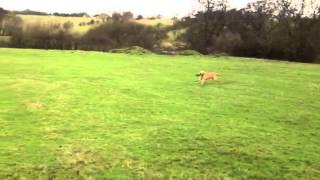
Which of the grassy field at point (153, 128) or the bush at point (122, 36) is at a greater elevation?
the bush at point (122, 36)

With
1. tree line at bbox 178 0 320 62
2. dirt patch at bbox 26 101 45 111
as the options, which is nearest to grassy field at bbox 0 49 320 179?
dirt patch at bbox 26 101 45 111

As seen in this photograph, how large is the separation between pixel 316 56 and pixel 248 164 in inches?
1201

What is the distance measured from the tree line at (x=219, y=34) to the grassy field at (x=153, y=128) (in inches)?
834

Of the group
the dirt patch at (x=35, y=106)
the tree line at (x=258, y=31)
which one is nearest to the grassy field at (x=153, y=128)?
the dirt patch at (x=35, y=106)

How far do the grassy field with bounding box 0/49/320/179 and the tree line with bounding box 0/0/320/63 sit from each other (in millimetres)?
21174

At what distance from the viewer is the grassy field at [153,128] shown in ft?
23.1

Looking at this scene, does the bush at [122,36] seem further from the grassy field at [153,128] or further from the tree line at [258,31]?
the grassy field at [153,128]

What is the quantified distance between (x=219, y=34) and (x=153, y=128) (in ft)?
110

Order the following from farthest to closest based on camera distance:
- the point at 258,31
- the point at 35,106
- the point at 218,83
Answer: the point at 258,31 < the point at 218,83 < the point at 35,106

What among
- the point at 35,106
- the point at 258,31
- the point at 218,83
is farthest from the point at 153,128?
the point at 258,31

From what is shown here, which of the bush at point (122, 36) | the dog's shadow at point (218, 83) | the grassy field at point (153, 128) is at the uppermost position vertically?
the bush at point (122, 36)

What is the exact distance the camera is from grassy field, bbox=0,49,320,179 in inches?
278

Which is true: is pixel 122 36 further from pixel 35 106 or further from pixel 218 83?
pixel 35 106

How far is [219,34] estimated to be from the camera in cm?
4212
